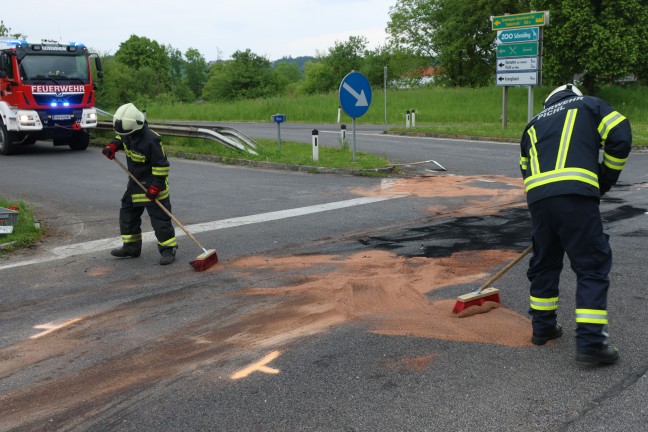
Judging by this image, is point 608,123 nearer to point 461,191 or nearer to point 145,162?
point 145,162

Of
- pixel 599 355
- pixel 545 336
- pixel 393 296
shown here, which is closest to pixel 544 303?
pixel 545 336

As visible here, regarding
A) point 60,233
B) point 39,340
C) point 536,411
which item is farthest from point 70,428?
point 60,233

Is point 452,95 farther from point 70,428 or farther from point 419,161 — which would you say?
point 70,428

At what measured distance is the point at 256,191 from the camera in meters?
11.7

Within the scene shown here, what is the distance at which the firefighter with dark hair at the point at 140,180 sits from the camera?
23.1 ft

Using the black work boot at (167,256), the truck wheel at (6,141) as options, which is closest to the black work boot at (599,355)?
the black work boot at (167,256)

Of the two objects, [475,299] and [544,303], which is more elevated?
[544,303]

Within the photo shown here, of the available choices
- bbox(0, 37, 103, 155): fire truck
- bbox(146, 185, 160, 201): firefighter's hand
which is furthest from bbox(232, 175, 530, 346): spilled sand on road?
bbox(0, 37, 103, 155): fire truck

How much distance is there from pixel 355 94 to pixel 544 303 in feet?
33.8

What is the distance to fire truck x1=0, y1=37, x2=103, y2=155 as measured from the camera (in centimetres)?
1672

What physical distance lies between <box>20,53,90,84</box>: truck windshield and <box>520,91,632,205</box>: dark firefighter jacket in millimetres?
15834

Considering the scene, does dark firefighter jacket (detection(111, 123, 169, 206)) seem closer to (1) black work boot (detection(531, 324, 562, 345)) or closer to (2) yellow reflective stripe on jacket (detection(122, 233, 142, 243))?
(2) yellow reflective stripe on jacket (detection(122, 233, 142, 243))

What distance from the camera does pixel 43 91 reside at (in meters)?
17.0

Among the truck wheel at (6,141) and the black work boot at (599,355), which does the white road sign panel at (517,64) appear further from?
the black work boot at (599,355)
